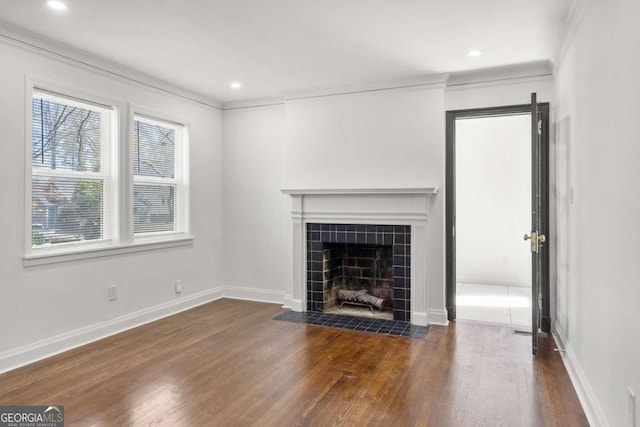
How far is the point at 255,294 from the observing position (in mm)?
5137

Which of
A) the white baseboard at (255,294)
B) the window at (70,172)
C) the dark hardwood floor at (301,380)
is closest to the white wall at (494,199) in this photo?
the dark hardwood floor at (301,380)

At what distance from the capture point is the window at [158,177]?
4.20 meters

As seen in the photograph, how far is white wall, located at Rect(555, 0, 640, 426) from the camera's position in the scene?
65.8 inches

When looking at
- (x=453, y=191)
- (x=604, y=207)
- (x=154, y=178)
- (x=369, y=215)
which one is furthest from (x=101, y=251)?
(x=604, y=207)

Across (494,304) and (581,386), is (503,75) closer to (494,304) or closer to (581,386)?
(494,304)

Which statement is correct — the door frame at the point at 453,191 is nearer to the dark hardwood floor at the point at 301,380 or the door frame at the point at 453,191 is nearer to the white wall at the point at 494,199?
the dark hardwood floor at the point at 301,380

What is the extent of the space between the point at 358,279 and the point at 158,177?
2.45 m

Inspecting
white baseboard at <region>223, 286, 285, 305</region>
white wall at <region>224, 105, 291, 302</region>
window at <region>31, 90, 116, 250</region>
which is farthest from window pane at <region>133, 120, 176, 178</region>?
white baseboard at <region>223, 286, 285, 305</region>

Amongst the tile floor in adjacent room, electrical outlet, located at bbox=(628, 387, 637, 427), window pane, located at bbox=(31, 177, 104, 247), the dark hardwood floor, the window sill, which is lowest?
the dark hardwood floor

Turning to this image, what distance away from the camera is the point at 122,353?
3.33 metres

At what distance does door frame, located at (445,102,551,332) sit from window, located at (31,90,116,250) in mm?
3206

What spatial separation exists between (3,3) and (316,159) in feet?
9.50

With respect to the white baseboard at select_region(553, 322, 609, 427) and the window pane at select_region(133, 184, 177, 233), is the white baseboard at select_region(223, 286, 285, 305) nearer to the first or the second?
the window pane at select_region(133, 184, 177, 233)
